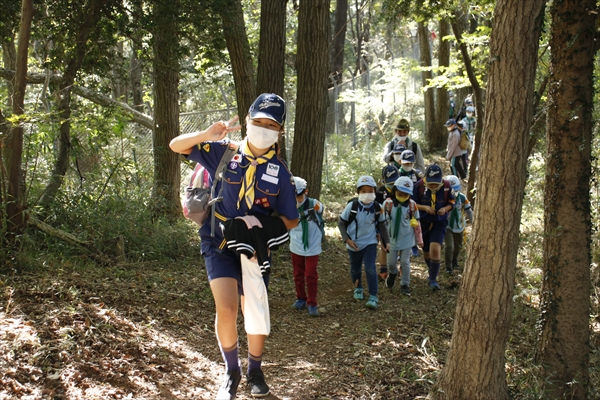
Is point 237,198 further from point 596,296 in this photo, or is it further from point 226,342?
point 596,296

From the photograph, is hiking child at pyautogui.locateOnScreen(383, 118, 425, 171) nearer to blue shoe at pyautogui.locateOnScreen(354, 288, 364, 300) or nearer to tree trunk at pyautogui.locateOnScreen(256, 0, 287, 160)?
tree trunk at pyautogui.locateOnScreen(256, 0, 287, 160)

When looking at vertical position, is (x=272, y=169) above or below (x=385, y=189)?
above

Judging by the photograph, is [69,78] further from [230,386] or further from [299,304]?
[230,386]

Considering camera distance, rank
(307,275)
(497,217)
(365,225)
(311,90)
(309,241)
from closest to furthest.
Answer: (497,217) < (309,241) < (307,275) < (365,225) < (311,90)

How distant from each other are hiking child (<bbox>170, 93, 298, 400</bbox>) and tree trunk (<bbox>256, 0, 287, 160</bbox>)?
19.0 ft

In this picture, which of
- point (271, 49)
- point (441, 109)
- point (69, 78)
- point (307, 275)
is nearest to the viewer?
point (307, 275)

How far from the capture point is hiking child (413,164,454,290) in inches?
373

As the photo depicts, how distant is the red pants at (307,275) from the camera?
7965 millimetres

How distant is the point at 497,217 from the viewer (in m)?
4.52

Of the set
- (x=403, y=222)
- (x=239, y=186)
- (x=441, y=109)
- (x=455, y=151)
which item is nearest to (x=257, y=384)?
(x=239, y=186)

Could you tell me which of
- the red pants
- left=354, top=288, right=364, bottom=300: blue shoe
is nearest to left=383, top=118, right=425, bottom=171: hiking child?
left=354, top=288, right=364, bottom=300: blue shoe

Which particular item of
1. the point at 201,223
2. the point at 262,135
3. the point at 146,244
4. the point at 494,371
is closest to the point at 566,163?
the point at 494,371

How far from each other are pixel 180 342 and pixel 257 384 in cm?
152

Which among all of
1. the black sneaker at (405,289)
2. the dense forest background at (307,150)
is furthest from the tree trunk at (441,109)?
the black sneaker at (405,289)
